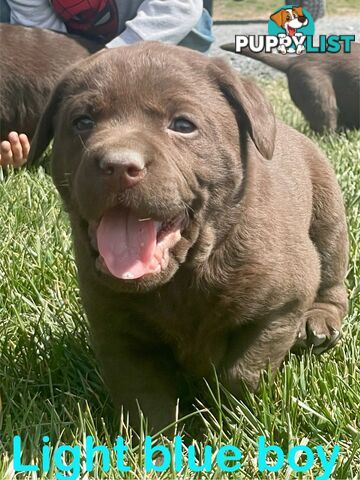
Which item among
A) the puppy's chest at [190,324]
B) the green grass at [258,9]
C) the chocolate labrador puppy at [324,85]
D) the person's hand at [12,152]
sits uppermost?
the puppy's chest at [190,324]

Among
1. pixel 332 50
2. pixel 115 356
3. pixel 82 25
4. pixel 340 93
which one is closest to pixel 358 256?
pixel 115 356

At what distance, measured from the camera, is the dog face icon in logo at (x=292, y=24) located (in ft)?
21.0

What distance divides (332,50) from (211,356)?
544 cm

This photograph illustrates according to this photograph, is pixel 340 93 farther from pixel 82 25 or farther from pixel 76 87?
Result: pixel 76 87

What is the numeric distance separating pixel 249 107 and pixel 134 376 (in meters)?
0.91

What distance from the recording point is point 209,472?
7.57 feet

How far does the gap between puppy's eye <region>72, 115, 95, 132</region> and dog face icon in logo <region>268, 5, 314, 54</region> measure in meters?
4.22

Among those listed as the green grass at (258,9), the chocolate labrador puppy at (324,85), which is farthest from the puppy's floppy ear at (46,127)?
the green grass at (258,9)

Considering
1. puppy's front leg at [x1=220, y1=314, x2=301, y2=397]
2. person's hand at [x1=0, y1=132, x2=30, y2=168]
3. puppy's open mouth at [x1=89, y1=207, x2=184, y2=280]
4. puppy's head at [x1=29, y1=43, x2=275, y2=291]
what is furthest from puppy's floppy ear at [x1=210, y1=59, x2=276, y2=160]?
person's hand at [x1=0, y1=132, x2=30, y2=168]

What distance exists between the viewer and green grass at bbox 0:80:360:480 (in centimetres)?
246

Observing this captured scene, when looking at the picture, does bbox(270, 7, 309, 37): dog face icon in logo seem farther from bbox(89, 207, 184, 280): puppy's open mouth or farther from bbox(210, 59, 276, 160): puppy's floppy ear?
bbox(89, 207, 184, 280): puppy's open mouth

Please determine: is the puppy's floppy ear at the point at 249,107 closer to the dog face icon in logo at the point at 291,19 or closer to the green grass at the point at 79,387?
the green grass at the point at 79,387

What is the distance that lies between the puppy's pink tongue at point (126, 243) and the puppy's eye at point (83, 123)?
1.03 feet

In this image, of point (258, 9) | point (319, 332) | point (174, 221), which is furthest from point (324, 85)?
point (174, 221)
